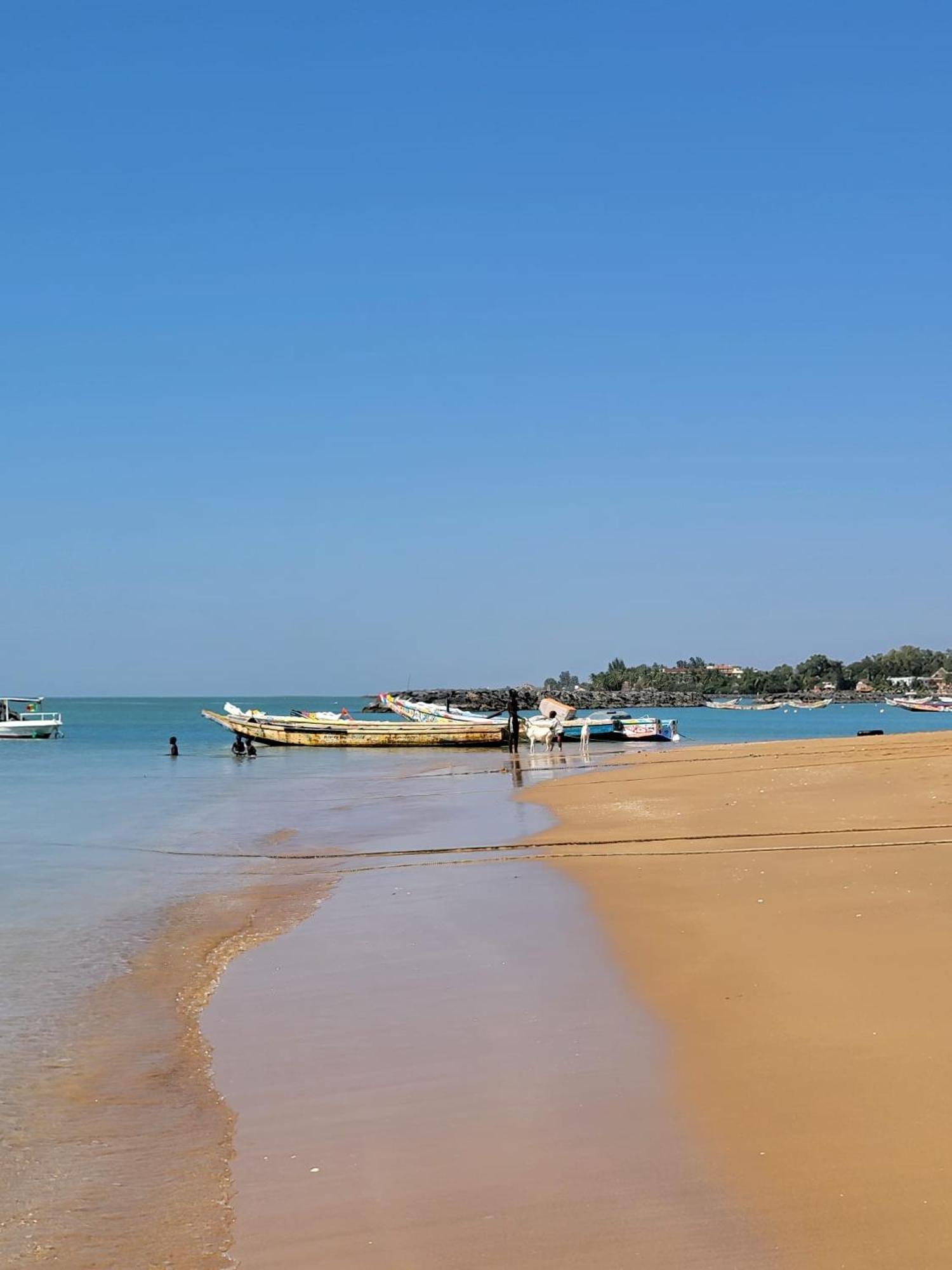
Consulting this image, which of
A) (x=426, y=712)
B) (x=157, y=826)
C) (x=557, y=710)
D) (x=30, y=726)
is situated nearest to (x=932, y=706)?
(x=426, y=712)

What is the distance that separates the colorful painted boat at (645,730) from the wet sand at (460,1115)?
53.6m

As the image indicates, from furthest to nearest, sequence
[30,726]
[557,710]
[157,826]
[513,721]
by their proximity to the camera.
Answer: [30,726], [557,710], [513,721], [157,826]

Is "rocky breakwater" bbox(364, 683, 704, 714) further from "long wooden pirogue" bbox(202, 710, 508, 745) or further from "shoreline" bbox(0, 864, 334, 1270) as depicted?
"shoreline" bbox(0, 864, 334, 1270)

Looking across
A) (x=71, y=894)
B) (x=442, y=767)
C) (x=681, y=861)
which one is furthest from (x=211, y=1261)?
(x=442, y=767)

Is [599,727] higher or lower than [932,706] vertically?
higher

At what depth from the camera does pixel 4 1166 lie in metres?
5.80

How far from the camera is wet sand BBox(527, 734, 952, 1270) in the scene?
4656 millimetres

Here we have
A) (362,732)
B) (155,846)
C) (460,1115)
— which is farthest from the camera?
(362,732)

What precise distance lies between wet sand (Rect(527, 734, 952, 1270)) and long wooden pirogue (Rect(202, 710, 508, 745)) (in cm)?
4054

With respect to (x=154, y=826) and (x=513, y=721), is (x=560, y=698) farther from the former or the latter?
(x=154, y=826)

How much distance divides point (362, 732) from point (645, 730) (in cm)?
1510

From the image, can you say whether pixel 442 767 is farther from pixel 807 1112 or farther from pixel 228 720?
pixel 807 1112

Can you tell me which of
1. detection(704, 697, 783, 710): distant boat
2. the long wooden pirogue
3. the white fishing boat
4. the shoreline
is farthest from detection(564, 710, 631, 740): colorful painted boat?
detection(704, 697, 783, 710): distant boat

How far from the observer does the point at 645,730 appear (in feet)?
209
